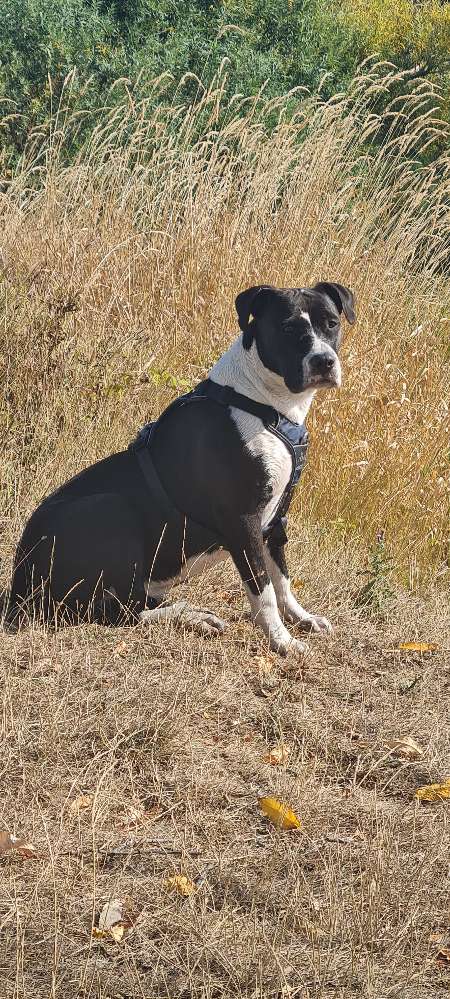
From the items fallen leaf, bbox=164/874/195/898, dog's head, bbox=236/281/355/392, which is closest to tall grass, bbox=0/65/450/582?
dog's head, bbox=236/281/355/392

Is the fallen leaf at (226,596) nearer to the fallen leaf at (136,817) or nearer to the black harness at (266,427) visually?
the black harness at (266,427)

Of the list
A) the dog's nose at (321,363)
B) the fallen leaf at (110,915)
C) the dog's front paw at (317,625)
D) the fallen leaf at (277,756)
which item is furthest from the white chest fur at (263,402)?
the fallen leaf at (110,915)

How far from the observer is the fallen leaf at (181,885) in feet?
8.83

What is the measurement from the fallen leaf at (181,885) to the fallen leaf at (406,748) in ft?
3.32

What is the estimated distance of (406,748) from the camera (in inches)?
140

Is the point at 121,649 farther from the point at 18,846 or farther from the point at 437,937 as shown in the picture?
the point at 437,937

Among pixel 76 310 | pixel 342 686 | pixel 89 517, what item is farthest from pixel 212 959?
pixel 76 310

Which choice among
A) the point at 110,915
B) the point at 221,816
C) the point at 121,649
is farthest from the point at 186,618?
the point at 110,915

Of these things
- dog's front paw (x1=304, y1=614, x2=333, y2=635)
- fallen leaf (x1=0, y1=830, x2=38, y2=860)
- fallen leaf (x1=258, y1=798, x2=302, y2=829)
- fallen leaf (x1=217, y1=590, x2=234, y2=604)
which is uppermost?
fallen leaf (x1=258, y1=798, x2=302, y2=829)

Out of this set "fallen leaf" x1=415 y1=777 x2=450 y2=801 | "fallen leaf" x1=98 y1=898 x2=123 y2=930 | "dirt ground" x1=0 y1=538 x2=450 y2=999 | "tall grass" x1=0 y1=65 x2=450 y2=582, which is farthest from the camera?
"tall grass" x1=0 y1=65 x2=450 y2=582

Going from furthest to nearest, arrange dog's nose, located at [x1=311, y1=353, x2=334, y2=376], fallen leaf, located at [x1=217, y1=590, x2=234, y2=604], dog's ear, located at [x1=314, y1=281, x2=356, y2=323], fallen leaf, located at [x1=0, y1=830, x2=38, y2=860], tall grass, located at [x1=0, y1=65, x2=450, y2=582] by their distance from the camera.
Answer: tall grass, located at [x1=0, y1=65, x2=450, y2=582], fallen leaf, located at [x1=217, y1=590, x2=234, y2=604], dog's ear, located at [x1=314, y1=281, x2=356, y2=323], dog's nose, located at [x1=311, y1=353, x2=334, y2=376], fallen leaf, located at [x1=0, y1=830, x2=38, y2=860]

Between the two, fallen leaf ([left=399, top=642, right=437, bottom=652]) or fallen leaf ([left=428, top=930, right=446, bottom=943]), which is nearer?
fallen leaf ([left=428, top=930, right=446, bottom=943])

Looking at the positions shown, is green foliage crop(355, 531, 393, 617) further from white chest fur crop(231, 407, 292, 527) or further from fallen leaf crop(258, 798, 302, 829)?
fallen leaf crop(258, 798, 302, 829)

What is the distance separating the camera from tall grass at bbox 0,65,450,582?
573 cm
